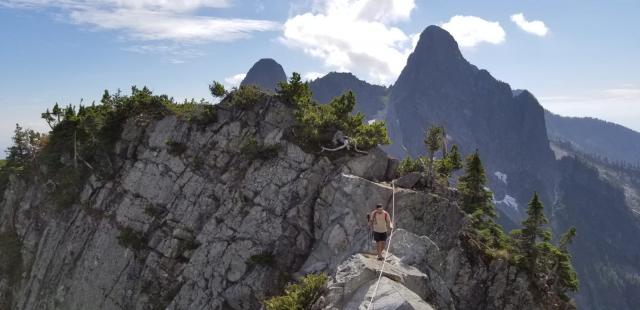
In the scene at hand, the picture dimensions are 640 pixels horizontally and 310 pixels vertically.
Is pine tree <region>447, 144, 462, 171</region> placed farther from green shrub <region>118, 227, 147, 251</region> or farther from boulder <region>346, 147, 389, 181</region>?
green shrub <region>118, 227, 147, 251</region>

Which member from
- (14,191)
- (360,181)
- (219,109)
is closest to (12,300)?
(14,191)

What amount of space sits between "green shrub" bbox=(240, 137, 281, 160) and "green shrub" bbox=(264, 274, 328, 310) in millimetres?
15230

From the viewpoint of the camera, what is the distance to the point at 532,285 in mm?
32125

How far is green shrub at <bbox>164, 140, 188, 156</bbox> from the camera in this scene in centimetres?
3884

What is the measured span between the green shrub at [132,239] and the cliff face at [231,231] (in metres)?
0.08

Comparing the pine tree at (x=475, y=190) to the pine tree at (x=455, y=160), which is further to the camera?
the pine tree at (x=475, y=190)

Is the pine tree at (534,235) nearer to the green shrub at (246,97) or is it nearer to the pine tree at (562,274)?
the pine tree at (562,274)

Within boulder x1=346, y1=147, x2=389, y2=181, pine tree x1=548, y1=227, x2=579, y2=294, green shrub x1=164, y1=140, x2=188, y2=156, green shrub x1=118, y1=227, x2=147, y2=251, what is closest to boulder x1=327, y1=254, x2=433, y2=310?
boulder x1=346, y1=147, x2=389, y2=181

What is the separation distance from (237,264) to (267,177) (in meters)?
6.66

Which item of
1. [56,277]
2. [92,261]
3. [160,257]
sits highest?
[160,257]

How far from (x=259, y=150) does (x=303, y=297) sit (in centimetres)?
1688

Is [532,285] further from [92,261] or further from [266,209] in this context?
[92,261]

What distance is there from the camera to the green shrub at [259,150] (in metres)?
34.3

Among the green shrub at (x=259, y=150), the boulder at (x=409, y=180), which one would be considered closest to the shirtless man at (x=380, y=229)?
the boulder at (x=409, y=180)
